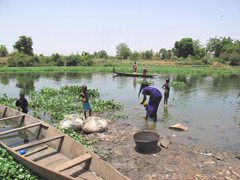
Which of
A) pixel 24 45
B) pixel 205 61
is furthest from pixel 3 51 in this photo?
pixel 205 61

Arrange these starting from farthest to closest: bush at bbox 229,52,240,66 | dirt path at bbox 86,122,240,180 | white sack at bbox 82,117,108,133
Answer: bush at bbox 229,52,240,66
white sack at bbox 82,117,108,133
dirt path at bbox 86,122,240,180

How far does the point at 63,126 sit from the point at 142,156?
2909 millimetres

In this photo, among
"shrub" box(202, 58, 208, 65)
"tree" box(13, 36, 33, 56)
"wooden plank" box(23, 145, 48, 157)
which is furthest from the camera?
"tree" box(13, 36, 33, 56)

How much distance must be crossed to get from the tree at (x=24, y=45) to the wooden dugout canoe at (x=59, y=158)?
210ft

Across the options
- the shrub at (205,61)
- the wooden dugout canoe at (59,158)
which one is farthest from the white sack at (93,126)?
the shrub at (205,61)

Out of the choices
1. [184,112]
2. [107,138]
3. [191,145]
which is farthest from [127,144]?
[184,112]

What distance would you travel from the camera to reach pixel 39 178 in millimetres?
4137

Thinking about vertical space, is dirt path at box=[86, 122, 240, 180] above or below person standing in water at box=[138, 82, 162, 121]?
below

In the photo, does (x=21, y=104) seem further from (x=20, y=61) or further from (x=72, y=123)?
(x=20, y=61)

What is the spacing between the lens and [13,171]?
162 inches

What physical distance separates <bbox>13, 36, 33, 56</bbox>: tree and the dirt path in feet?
215

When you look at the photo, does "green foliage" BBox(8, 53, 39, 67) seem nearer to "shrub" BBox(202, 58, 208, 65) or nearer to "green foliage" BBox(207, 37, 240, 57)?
"shrub" BBox(202, 58, 208, 65)

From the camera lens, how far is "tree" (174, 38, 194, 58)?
65062 millimetres

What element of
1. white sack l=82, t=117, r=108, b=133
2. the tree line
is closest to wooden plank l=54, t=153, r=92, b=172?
white sack l=82, t=117, r=108, b=133
